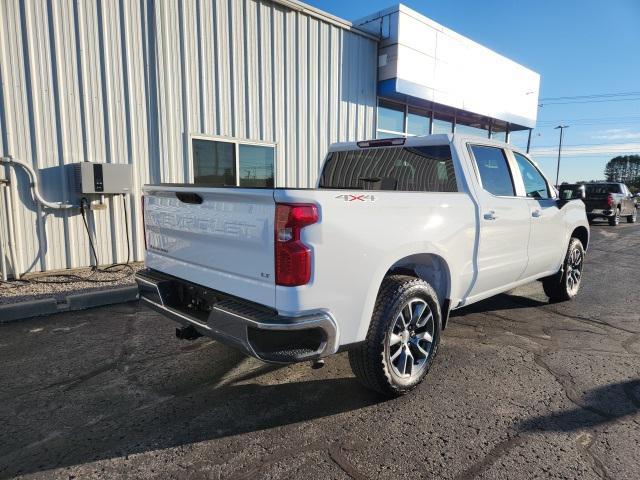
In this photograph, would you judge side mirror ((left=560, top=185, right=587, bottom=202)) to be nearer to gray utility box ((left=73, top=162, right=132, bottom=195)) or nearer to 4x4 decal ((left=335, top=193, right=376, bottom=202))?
4x4 decal ((left=335, top=193, right=376, bottom=202))

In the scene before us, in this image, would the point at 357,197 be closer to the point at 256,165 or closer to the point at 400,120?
the point at 256,165

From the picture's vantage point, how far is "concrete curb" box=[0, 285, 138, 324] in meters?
4.70

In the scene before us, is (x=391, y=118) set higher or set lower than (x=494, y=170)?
higher

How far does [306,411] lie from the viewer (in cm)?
287

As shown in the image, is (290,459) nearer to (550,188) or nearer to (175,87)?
(550,188)

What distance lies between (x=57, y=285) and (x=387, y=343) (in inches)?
197

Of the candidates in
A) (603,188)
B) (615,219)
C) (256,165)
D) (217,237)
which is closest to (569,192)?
(217,237)

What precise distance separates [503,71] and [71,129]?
506 inches

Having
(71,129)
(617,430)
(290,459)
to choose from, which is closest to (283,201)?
(290,459)

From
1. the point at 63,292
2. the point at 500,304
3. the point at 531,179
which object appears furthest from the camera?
the point at 500,304

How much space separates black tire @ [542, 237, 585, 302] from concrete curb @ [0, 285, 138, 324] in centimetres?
551

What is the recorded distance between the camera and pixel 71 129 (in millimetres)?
6414

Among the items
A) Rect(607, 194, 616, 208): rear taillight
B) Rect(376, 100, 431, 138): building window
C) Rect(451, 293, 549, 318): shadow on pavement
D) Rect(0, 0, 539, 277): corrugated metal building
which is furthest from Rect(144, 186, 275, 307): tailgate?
Rect(607, 194, 616, 208): rear taillight

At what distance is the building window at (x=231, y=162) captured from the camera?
7.87 m
